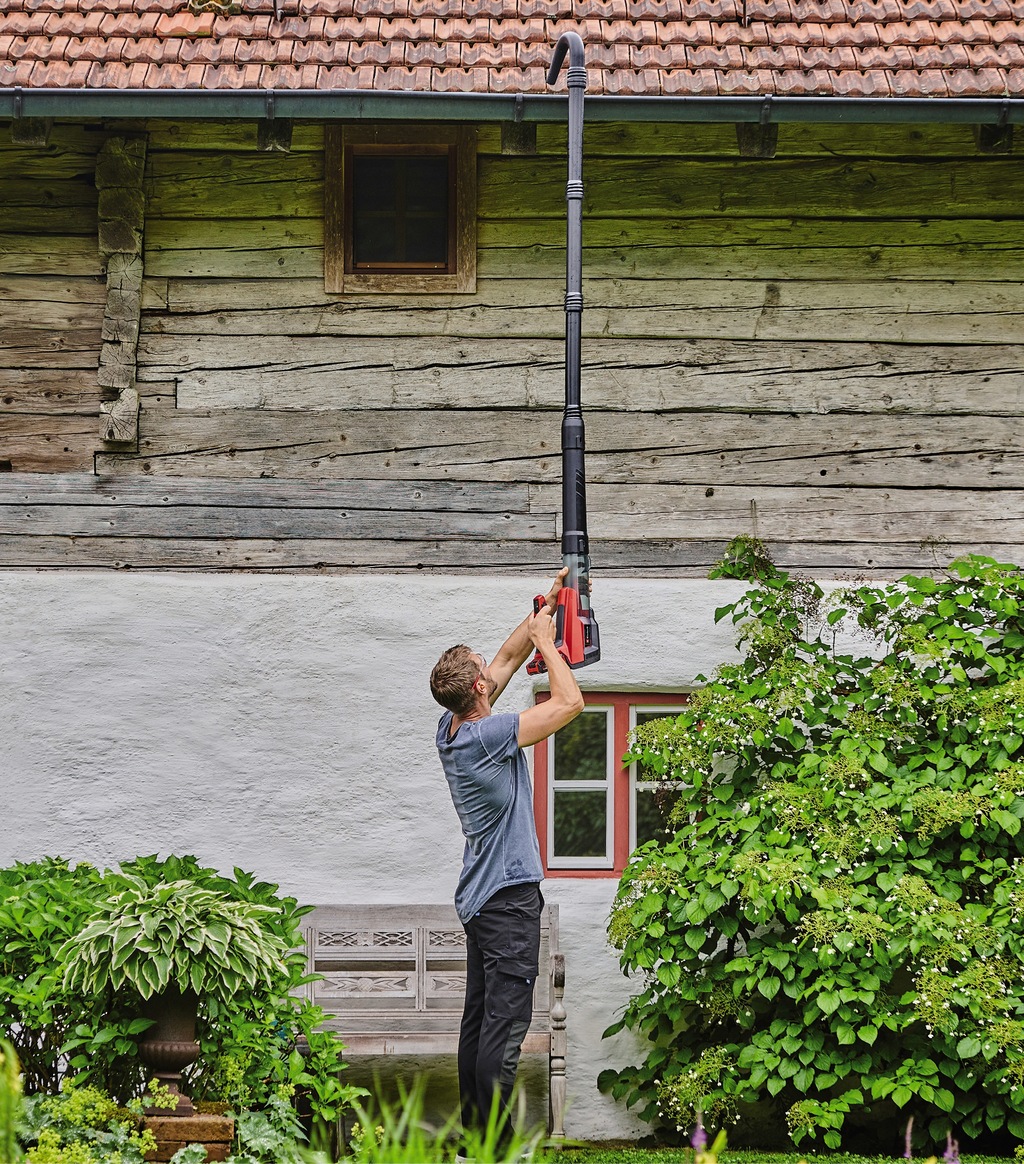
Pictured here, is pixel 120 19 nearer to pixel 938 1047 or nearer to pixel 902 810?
pixel 902 810

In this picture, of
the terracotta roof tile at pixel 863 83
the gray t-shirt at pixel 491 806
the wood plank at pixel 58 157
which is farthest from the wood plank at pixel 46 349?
the terracotta roof tile at pixel 863 83

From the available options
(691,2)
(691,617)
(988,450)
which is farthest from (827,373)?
(691,2)

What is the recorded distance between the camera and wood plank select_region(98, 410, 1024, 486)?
6941 mm

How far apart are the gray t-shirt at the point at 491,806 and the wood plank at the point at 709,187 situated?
3286mm

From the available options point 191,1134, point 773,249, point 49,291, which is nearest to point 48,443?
point 49,291

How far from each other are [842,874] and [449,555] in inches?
97.4

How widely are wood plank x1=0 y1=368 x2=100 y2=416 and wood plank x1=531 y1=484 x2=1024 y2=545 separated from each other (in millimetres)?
2341

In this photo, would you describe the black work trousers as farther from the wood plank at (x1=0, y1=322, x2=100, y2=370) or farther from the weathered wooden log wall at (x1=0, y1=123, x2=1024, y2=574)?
the wood plank at (x1=0, y1=322, x2=100, y2=370)

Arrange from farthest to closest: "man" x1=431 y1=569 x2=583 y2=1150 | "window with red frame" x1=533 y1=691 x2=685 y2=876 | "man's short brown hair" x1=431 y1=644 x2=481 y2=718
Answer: "window with red frame" x1=533 y1=691 x2=685 y2=876 → "man's short brown hair" x1=431 y1=644 x2=481 y2=718 → "man" x1=431 y1=569 x2=583 y2=1150

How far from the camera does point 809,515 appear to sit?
275 inches

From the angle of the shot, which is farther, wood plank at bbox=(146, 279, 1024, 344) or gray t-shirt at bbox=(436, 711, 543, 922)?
wood plank at bbox=(146, 279, 1024, 344)

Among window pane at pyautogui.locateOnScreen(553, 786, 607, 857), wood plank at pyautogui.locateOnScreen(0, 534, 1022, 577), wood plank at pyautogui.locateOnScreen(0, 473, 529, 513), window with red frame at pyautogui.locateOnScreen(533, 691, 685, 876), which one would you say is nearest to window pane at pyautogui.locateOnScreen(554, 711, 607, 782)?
window pane at pyautogui.locateOnScreen(553, 786, 607, 857)

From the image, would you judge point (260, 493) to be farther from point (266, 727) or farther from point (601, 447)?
point (601, 447)

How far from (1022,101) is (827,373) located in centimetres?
155
